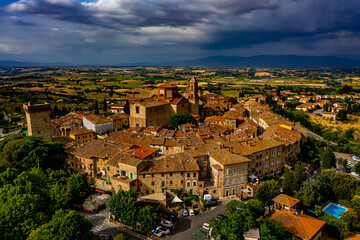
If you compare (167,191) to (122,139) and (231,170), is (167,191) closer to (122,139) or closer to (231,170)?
(231,170)

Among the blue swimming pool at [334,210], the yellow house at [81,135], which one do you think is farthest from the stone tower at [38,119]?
the blue swimming pool at [334,210]

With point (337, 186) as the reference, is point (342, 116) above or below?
above

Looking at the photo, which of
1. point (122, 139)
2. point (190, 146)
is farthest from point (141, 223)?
point (122, 139)

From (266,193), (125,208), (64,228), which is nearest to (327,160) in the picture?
(266,193)

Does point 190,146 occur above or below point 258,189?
above

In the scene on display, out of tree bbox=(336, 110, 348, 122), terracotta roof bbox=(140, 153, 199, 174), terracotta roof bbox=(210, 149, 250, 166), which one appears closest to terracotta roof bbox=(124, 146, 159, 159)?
terracotta roof bbox=(140, 153, 199, 174)

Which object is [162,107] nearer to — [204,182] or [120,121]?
[120,121]
